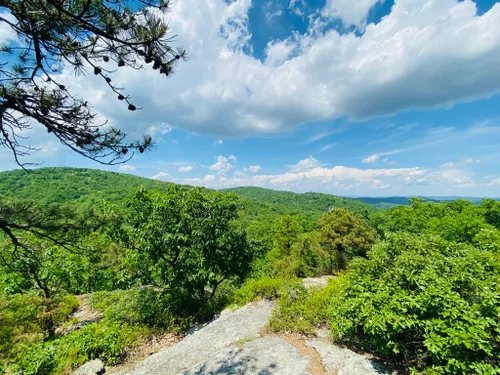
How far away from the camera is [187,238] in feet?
Answer: 26.1

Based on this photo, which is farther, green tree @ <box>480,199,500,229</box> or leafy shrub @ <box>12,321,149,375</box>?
green tree @ <box>480,199,500,229</box>

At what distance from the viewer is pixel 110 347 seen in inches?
254

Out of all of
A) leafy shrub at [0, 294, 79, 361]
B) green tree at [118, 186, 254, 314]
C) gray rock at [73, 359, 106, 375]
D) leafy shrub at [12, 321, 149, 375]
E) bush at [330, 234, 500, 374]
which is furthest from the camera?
green tree at [118, 186, 254, 314]

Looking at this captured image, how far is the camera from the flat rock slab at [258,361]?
4.69 metres

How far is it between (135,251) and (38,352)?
3.44 metres

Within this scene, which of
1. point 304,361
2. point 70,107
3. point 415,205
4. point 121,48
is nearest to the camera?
point 121,48

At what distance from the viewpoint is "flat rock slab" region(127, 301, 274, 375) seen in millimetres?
5742

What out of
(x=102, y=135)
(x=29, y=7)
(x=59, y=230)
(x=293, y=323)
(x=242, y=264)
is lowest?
(x=293, y=323)

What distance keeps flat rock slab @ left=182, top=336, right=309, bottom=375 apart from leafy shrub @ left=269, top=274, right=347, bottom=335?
24.0 inches

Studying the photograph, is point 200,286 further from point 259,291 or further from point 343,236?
point 343,236

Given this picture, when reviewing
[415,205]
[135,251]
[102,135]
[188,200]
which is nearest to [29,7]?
[102,135]

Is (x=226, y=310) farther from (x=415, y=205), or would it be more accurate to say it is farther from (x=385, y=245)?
(x=415, y=205)

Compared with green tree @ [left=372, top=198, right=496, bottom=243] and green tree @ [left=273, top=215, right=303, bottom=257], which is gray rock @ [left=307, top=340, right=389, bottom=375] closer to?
green tree @ [left=273, top=215, right=303, bottom=257]

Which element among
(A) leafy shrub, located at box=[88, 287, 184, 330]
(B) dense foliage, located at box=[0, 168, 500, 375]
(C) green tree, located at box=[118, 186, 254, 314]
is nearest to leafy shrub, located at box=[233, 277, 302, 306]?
(B) dense foliage, located at box=[0, 168, 500, 375]
